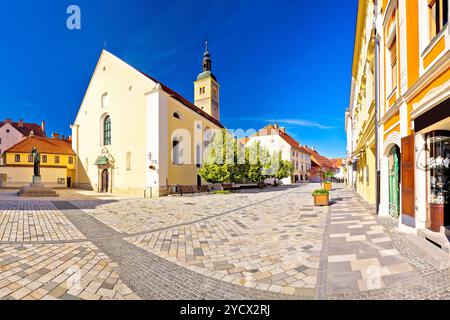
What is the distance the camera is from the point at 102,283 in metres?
3.75

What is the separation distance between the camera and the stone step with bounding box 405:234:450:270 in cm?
403

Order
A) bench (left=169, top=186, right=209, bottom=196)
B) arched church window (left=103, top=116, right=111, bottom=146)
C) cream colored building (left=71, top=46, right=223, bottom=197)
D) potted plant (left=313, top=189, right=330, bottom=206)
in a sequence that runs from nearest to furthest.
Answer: potted plant (left=313, top=189, right=330, bottom=206) → cream colored building (left=71, top=46, right=223, bottom=197) → bench (left=169, top=186, right=209, bottom=196) → arched church window (left=103, top=116, right=111, bottom=146)

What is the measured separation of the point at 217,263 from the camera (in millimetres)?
4625

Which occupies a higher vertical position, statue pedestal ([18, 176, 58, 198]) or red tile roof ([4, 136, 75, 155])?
red tile roof ([4, 136, 75, 155])

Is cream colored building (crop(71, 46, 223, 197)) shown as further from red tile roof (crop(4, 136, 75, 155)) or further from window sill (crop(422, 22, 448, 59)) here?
window sill (crop(422, 22, 448, 59))

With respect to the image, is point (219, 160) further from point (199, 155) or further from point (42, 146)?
point (42, 146)

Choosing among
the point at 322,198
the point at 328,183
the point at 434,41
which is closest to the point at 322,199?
the point at 322,198

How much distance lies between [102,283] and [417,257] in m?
5.58

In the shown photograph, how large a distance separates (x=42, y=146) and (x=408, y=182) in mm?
40589

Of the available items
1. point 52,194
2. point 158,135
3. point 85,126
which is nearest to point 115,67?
point 85,126

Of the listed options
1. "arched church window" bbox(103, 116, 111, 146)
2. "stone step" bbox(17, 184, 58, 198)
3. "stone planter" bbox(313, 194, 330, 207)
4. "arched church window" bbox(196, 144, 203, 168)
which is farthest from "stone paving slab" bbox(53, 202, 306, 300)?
"arched church window" bbox(103, 116, 111, 146)

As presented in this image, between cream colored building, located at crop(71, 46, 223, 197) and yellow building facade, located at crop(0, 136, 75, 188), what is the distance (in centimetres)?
408

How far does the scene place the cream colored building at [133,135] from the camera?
2123cm
